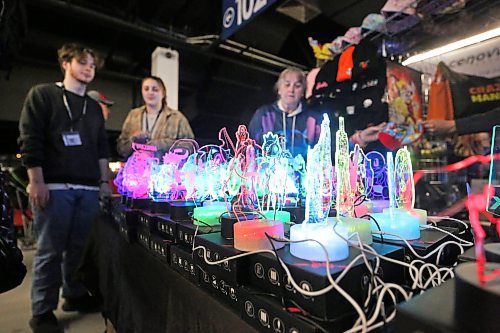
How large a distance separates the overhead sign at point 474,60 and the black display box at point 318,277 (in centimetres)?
261

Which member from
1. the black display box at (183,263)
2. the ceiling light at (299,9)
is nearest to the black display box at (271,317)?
the black display box at (183,263)

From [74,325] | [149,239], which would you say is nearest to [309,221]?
[149,239]

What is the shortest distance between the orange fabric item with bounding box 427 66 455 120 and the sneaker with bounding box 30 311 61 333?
2846 mm

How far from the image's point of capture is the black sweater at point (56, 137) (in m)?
1.63

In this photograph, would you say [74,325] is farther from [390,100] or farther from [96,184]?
[390,100]

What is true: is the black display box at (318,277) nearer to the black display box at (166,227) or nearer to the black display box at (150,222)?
the black display box at (166,227)

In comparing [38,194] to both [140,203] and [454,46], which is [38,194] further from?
[454,46]

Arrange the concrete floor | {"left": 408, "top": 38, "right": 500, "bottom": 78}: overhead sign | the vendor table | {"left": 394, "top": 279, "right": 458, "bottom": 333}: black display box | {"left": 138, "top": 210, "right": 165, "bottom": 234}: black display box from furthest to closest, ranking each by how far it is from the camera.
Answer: {"left": 408, "top": 38, "right": 500, "bottom": 78}: overhead sign → the concrete floor → {"left": 138, "top": 210, "right": 165, "bottom": 234}: black display box → the vendor table → {"left": 394, "top": 279, "right": 458, "bottom": 333}: black display box

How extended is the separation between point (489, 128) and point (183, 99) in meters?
5.46

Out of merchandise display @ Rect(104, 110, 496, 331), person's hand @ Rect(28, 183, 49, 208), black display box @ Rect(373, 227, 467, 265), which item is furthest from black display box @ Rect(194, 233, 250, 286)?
person's hand @ Rect(28, 183, 49, 208)

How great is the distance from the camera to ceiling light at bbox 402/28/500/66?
228cm

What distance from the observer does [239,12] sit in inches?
82.4

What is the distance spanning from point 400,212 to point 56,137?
1.80 m

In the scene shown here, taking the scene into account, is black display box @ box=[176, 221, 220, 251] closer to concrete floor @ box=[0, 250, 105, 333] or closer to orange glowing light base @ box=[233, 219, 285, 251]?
orange glowing light base @ box=[233, 219, 285, 251]
